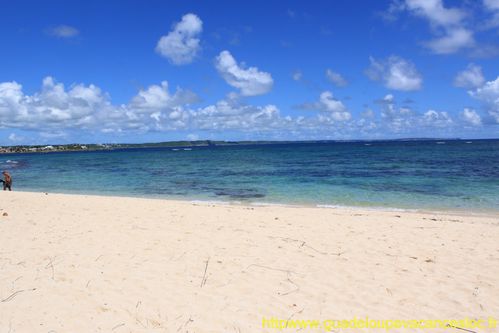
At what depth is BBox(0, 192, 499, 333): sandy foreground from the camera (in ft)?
19.6

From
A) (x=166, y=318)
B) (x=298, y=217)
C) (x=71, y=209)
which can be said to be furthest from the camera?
(x=71, y=209)

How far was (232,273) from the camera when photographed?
771 cm

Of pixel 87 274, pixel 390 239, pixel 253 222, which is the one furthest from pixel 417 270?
pixel 87 274

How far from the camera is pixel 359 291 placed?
696cm

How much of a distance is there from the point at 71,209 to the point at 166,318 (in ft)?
37.0

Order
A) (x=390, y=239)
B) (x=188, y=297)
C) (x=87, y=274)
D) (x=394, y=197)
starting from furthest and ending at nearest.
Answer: (x=394, y=197) → (x=390, y=239) → (x=87, y=274) → (x=188, y=297)

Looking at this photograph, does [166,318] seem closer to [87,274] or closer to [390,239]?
[87,274]

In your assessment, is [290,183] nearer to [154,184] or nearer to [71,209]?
[154,184]

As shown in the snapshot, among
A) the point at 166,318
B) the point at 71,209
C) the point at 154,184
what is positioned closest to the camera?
the point at 166,318

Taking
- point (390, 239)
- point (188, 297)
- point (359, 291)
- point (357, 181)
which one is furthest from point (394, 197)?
point (188, 297)

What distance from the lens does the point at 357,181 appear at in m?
29.4

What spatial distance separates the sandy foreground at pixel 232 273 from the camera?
19.6ft

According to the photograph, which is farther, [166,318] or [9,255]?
[9,255]

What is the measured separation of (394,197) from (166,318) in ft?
61.8
